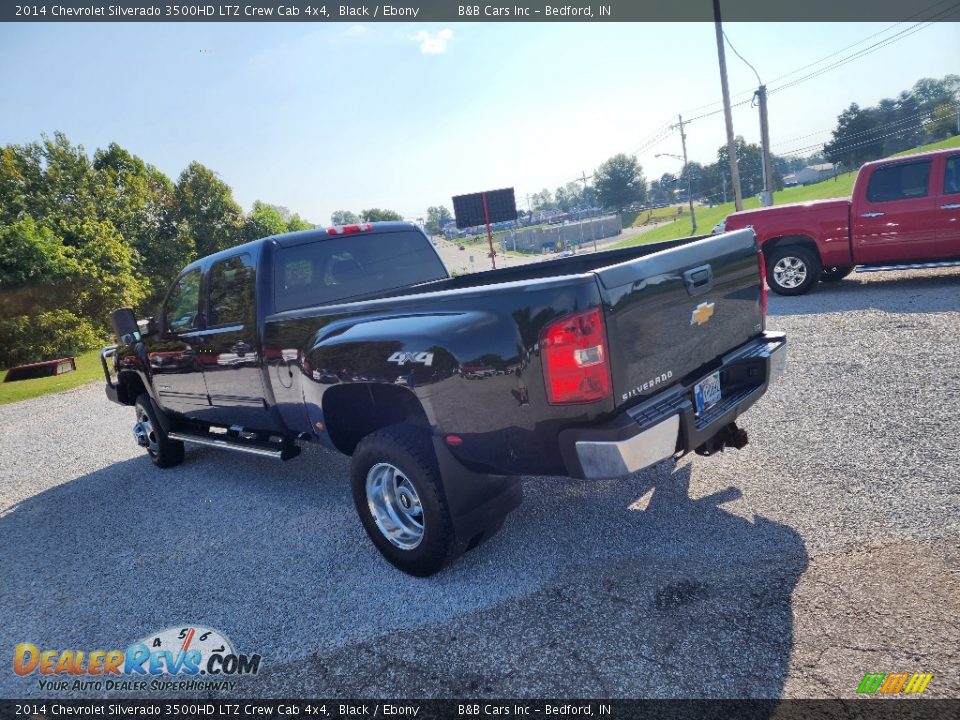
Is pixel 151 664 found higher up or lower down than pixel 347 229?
lower down

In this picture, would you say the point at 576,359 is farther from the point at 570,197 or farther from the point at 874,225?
the point at 570,197

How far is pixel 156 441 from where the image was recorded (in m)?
5.84

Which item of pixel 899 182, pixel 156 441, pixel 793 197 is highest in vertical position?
pixel 793 197

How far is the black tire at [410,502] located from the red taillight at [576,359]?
2.80 feet

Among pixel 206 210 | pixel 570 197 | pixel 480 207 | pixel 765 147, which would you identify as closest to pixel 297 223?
pixel 206 210

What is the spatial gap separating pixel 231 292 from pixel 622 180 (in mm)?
147641

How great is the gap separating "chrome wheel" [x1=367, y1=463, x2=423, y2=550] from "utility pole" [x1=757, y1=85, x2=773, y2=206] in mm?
23486

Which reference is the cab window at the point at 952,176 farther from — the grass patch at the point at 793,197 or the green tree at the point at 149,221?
the green tree at the point at 149,221

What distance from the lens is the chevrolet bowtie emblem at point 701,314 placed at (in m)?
2.93

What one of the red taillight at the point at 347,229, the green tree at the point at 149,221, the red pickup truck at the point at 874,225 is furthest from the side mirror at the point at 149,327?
the green tree at the point at 149,221

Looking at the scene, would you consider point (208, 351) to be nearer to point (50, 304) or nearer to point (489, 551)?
point (489, 551)

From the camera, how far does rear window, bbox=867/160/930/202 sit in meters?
8.58

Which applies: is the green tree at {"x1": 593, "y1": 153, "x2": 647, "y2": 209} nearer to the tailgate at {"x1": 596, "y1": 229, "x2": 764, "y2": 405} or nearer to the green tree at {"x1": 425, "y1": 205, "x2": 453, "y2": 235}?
the green tree at {"x1": 425, "y1": 205, "x2": 453, "y2": 235}

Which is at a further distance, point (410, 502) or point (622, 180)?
point (622, 180)
